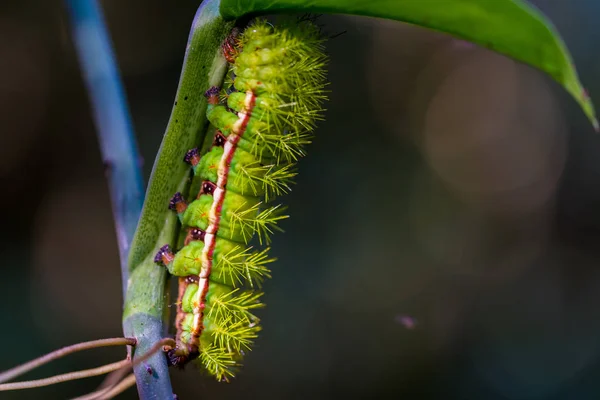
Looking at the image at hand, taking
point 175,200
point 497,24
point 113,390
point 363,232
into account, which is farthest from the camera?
point 363,232

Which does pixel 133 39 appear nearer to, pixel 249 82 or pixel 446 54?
pixel 446 54

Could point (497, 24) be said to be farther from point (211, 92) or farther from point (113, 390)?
point (113, 390)

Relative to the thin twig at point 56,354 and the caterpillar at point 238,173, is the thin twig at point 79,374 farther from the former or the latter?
the caterpillar at point 238,173

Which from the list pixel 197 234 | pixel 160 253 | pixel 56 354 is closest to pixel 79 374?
pixel 56 354

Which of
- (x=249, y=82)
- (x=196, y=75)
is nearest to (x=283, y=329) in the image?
(x=249, y=82)

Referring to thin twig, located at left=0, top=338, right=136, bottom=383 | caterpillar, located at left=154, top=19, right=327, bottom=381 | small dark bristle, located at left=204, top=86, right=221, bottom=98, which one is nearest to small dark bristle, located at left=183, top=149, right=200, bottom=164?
caterpillar, located at left=154, top=19, right=327, bottom=381

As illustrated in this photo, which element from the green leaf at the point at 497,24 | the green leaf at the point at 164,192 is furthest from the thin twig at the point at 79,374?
the green leaf at the point at 497,24
